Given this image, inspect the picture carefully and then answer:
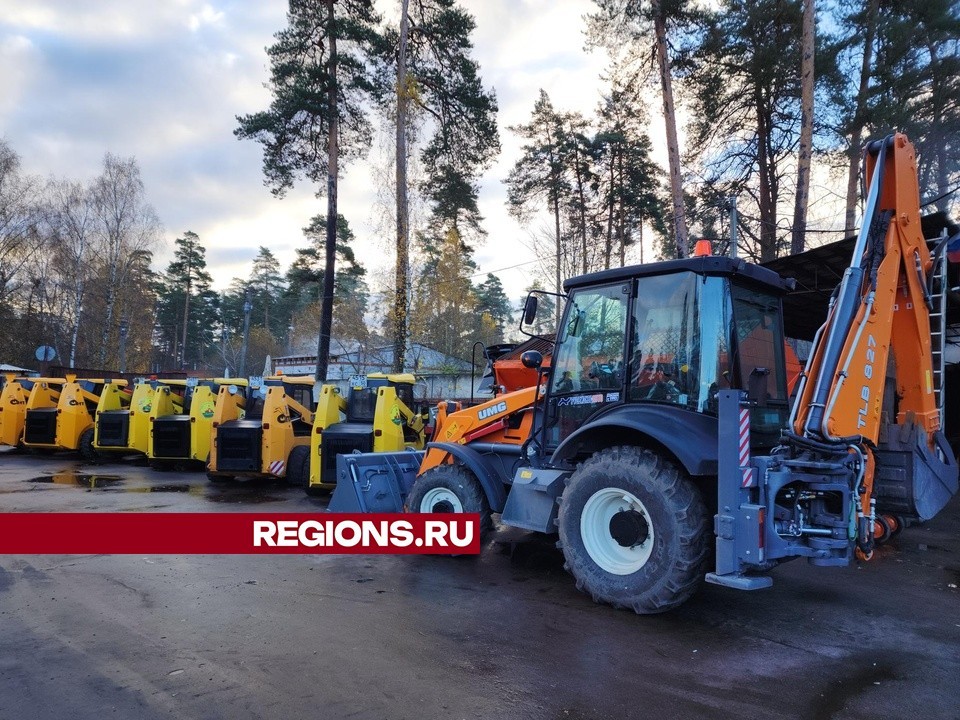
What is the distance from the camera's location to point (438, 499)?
Result: 6.12 metres

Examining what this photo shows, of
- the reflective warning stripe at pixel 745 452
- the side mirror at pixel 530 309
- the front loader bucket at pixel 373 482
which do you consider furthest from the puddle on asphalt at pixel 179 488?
the reflective warning stripe at pixel 745 452

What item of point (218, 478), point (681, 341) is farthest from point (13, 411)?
point (681, 341)

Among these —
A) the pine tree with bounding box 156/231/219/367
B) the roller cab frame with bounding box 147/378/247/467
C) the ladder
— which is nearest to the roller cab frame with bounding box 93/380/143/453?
the roller cab frame with bounding box 147/378/247/467

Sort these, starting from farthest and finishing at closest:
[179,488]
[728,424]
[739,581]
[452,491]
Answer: [179,488] → [452,491] → [728,424] → [739,581]

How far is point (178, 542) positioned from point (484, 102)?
53.4ft

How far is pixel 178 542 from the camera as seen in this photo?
6383mm

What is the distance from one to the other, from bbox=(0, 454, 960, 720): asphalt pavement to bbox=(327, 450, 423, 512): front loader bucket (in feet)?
2.35

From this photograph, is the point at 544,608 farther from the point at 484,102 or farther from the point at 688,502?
the point at 484,102

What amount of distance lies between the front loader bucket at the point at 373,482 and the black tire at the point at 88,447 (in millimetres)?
9963

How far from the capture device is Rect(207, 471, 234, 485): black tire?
36.8ft

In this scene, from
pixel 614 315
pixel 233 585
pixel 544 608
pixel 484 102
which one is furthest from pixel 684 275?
pixel 484 102

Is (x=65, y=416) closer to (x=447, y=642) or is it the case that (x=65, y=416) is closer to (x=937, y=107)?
(x=447, y=642)

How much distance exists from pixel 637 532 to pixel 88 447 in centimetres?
1354

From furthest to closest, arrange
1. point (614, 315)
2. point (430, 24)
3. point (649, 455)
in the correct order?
point (430, 24)
point (614, 315)
point (649, 455)
